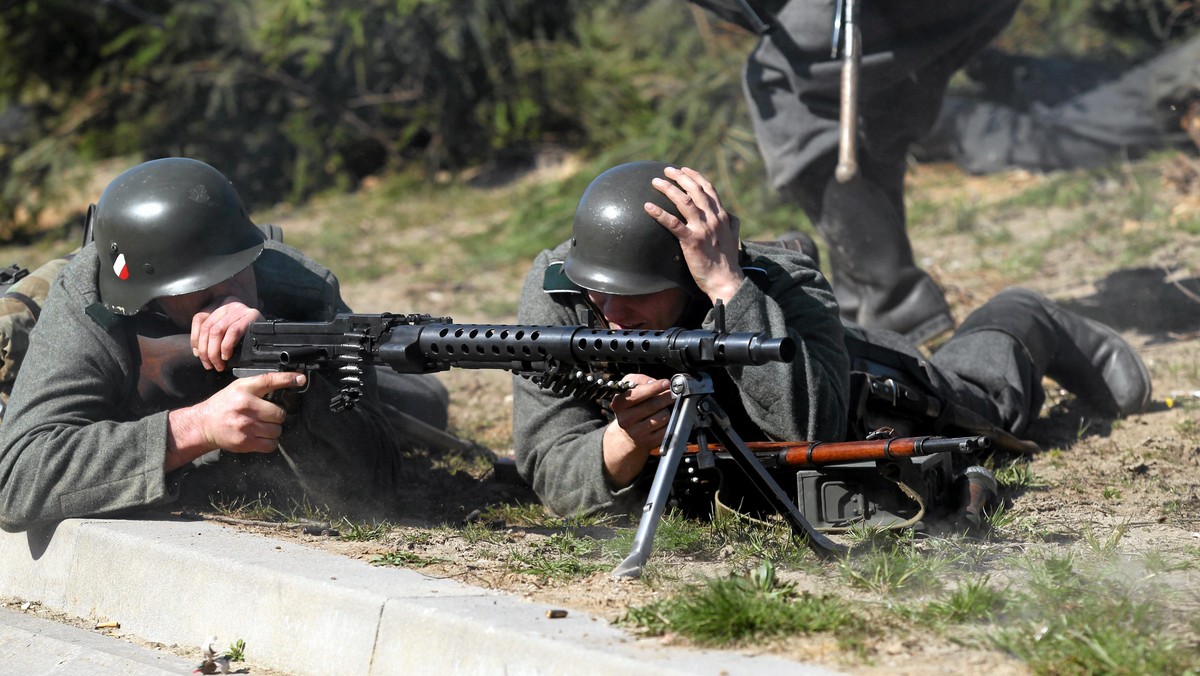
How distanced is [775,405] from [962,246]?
4738mm

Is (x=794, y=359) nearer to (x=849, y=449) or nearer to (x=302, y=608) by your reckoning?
(x=849, y=449)

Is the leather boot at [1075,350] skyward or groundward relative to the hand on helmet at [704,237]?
groundward

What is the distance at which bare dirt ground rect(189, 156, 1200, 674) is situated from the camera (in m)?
3.04

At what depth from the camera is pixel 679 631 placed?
2750mm

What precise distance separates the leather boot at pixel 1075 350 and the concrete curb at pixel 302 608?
2.84 metres

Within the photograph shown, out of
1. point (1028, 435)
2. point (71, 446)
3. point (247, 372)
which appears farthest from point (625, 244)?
point (1028, 435)

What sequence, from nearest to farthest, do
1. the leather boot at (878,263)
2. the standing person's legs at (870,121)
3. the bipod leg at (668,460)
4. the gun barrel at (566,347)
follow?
the gun barrel at (566,347), the bipod leg at (668,460), the standing person's legs at (870,121), the leather boot at (878,263)

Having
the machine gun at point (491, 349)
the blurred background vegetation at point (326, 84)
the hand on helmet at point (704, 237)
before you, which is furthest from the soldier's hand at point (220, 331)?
the blurred background vegetation at point (326, 84)

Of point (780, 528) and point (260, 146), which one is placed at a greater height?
point (260, 146)

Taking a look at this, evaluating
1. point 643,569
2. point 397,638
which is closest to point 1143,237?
point 643,569

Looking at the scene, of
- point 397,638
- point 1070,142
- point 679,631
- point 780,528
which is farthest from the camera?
point 1070,142

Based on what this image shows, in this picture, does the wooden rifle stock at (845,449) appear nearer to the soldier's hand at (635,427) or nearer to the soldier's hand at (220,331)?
the soldier's hand at (635,427)

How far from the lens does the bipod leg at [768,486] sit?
325 centimetres

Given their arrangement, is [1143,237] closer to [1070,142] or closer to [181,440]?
[1070,142]
